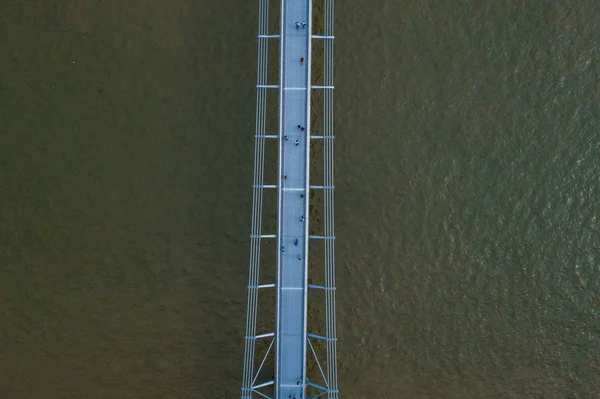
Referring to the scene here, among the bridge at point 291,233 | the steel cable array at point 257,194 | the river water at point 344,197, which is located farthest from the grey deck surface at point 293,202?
the river water at point 344,197

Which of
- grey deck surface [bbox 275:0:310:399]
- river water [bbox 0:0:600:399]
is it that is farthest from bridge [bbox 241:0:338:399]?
river water [bbox 0:0:600:399]

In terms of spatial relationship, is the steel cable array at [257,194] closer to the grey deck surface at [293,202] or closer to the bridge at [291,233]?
the bridge at [291,233]

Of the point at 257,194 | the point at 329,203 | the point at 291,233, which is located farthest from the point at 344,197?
the point at 257,194

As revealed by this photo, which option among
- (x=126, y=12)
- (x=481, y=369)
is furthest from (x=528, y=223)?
(x=126, y=12)

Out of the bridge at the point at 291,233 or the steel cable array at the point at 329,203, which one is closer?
the bridge at the point at 291,233

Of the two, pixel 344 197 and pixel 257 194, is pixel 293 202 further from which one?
pixel 344 197

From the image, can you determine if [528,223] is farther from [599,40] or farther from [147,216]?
[147,216]
